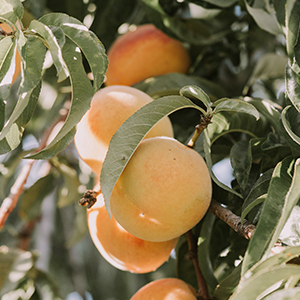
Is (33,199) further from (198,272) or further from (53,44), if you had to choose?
(53,44)

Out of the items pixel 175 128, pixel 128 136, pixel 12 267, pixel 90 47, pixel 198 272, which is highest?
pixel 90 47

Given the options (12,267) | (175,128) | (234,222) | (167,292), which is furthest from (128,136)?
(12,267)

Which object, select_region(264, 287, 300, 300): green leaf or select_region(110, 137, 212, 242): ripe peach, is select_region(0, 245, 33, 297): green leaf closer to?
select_region(110, 137, 212, 242): ripe peach

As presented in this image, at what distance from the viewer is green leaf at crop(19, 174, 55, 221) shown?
1.23 m

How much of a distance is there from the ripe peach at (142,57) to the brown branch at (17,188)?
25 centimetres

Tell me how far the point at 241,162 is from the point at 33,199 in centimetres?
82

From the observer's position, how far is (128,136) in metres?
0.55

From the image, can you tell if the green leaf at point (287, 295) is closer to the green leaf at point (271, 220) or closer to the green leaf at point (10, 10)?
the green leaf at point (271, 220)

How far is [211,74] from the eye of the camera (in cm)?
114

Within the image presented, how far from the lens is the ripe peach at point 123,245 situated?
2.38 ft

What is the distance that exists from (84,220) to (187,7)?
72 cm

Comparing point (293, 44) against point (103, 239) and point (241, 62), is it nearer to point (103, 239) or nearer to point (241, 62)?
point (103, 239)

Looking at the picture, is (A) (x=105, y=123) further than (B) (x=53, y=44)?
Yes

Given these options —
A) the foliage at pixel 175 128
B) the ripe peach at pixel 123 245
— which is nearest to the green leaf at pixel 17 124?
the foliage at pixel 175 128
